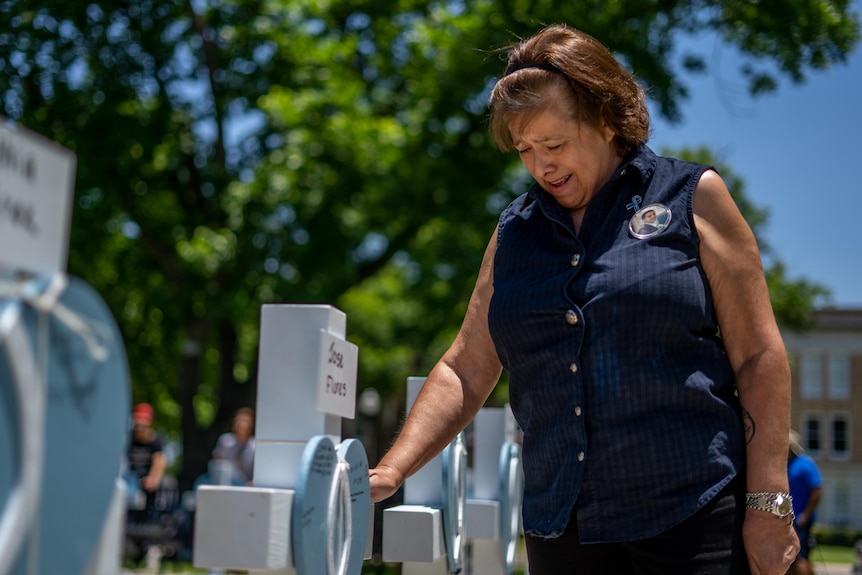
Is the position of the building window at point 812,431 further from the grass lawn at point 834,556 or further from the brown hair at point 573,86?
the brown hair at point 573,86

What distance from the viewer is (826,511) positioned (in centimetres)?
6053

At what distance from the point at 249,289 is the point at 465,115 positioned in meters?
3.33

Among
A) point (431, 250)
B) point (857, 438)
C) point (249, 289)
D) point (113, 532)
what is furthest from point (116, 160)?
point (857, 438)

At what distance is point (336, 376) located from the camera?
2.23 m

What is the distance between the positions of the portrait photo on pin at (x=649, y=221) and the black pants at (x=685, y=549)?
1.64ft

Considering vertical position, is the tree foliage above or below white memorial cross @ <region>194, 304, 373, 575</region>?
above

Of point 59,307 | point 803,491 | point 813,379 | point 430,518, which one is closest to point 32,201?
point 59,307

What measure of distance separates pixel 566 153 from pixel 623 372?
48cm

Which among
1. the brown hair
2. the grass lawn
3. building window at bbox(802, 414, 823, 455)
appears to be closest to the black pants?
the brown hair

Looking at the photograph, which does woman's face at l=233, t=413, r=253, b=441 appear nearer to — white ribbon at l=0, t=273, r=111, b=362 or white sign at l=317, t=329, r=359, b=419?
white sign at l=317, t=329, r=359, b=419

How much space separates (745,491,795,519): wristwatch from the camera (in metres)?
2.00

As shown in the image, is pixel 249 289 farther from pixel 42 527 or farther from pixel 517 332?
pixel 42 527

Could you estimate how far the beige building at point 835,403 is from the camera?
58531mm

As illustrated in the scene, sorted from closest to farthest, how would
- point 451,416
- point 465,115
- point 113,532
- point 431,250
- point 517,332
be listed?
point 113,532, point 517,332, point 451,416, point 465,115, point 431,250
